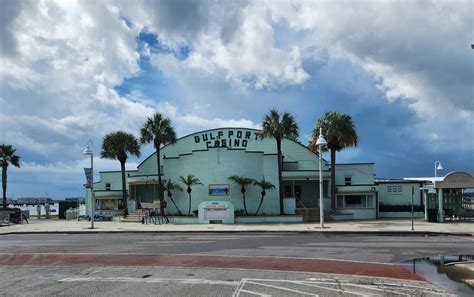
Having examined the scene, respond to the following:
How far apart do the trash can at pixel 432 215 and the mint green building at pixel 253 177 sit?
6.49 meters

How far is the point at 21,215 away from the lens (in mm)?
41312

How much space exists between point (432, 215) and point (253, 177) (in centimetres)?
1382

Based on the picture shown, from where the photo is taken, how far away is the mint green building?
40.4m

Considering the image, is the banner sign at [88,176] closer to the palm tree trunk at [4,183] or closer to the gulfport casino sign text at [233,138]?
the gulfport casino sign text at [233,138]

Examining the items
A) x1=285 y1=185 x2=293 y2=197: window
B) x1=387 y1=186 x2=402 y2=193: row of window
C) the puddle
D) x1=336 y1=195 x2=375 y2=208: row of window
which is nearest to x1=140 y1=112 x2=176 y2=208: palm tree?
x1=285 y1=185 x2=293 y2=197: window

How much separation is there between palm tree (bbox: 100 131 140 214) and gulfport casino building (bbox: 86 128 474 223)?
2.38 meters

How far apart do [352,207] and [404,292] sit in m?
32.7

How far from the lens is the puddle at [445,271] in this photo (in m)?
10.8

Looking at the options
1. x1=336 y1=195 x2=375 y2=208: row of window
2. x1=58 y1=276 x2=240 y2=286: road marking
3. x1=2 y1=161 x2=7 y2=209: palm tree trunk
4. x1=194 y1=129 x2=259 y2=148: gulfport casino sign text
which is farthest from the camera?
x1=2 y1=161 x2=7 y2=209: palm tree trunk

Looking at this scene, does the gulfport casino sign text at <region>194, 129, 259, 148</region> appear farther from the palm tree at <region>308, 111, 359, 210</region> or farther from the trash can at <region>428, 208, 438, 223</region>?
the trash can at <region>428, 208, 438, 223</region>

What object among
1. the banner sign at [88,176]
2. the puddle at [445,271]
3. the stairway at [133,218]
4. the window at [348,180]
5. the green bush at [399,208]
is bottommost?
the stairway at [133,218]

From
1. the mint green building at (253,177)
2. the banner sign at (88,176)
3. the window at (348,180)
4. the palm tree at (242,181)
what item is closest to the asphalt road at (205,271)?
the banner sign at (88,176)

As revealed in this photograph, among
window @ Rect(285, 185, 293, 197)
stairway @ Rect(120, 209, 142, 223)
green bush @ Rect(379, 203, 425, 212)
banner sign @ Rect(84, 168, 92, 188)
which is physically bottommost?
stairway @ Rect(120, 209, 142, 223)

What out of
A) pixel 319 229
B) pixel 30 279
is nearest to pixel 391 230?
pixel 319 229
